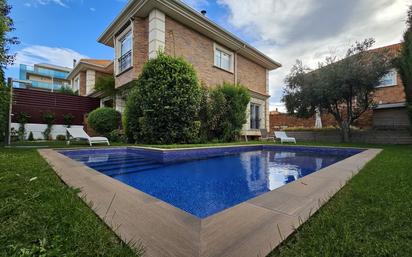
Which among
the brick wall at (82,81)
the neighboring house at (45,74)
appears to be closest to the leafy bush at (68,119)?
the brick wall at (82,81)

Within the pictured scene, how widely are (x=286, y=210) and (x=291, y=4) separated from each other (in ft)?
36.3

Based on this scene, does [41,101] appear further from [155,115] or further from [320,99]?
[320,99]

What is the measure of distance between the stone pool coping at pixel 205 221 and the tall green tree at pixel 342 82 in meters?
10.6

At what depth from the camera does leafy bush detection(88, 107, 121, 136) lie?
11.1 m

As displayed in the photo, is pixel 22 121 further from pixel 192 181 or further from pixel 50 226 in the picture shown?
pixel 50 226

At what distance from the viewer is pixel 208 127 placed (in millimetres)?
10680

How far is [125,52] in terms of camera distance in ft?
37.7

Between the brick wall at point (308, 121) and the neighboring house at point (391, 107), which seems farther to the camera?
the brick wall at point (308, 121)

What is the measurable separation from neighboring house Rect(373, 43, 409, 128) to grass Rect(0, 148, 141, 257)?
15.2m

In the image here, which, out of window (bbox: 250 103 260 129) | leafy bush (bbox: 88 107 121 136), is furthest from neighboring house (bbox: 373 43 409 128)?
leafy bush (bbox: 88 107 121 136)

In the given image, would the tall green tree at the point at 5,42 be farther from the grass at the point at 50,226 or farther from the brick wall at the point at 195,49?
the brick wall at the point at 195,49

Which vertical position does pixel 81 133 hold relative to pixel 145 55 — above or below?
below

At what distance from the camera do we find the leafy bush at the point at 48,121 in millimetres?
13258

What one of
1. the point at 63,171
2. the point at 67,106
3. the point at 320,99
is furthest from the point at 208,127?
the point at 67,106
